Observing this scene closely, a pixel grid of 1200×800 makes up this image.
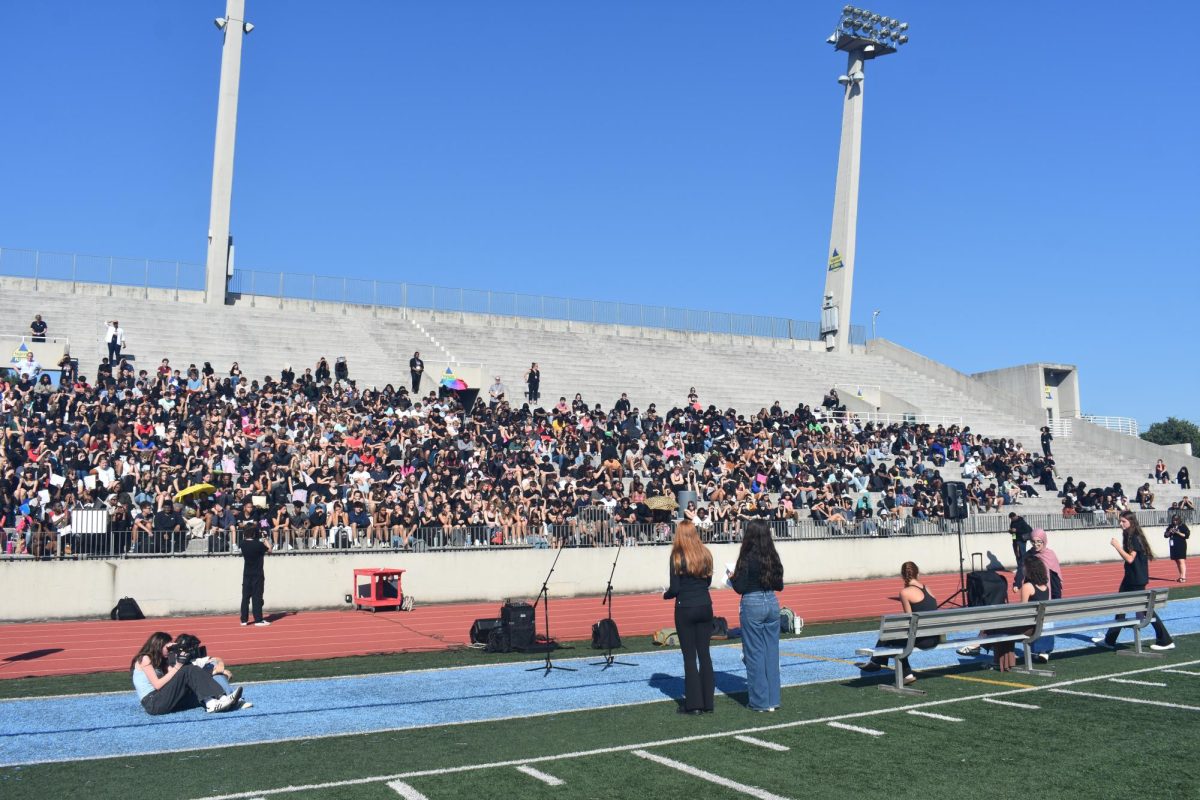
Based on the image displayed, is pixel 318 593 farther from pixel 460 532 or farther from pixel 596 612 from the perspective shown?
pixel 596 612

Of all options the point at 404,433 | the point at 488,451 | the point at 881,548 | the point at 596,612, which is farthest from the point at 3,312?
the point at 881,548

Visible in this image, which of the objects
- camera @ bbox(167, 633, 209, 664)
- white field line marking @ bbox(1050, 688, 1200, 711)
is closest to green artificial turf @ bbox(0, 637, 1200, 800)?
white field line marking @ bbox(1050, 688, 1200, 711)

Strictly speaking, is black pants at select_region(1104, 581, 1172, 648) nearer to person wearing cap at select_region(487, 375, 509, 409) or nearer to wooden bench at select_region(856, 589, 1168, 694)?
wooden bench at select_region(856, 589, 1168, 694)

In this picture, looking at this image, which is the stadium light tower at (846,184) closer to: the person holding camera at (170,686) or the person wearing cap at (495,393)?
the person wearing cap at (495,393)

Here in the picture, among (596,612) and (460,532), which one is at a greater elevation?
(460,532)

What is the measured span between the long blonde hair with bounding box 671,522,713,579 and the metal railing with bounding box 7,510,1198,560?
12.0m

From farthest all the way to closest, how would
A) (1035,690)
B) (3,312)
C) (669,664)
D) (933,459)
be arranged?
(933,459) → (3,312) → (669,664) → (1035,690)

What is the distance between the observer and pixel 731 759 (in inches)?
299

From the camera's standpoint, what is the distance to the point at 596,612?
19297 mm

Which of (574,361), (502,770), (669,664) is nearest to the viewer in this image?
(502,770)

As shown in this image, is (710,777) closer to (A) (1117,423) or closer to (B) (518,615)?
(B) (518,615)

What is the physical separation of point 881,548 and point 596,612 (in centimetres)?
1016

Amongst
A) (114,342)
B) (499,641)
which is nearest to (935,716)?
(499,641)

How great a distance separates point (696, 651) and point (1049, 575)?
6949mm
